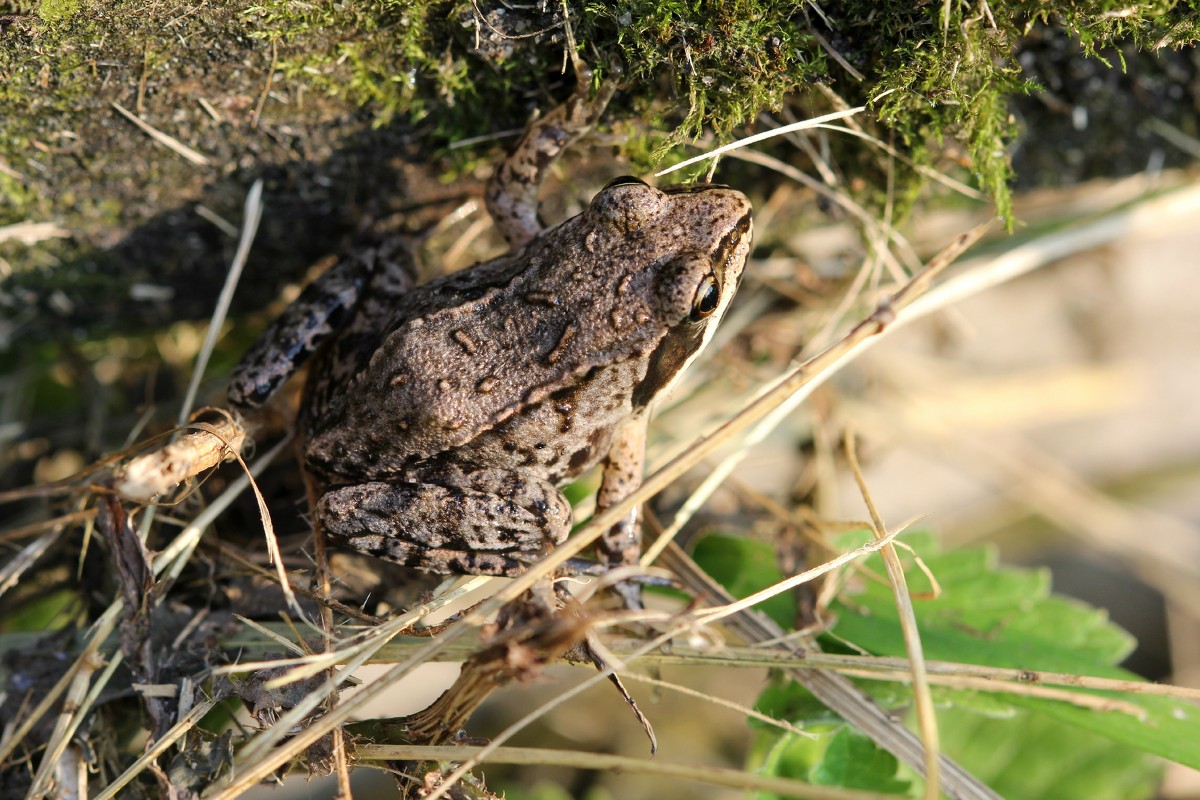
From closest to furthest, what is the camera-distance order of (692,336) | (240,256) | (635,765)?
(635,765), (692,336), (240,256)

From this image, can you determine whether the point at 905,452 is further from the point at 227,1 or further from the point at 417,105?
the point at 227,1

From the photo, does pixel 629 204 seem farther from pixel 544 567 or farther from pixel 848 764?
pixel 848 764

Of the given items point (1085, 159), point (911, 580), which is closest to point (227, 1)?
point (911, 580)

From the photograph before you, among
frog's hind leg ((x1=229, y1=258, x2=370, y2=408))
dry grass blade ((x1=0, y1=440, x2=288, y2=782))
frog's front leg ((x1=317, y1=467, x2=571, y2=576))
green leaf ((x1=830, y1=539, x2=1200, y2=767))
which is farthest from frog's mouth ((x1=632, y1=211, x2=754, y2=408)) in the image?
dry grass blade ((x1=0, y1=440, x2=288, y2=782))

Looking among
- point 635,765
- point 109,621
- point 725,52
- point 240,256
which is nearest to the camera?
point 635,765

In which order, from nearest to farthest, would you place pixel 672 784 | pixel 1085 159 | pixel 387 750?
pixel 387 750
pixel 1085 159
pixel 672 784

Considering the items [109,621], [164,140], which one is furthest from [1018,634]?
[164,140]

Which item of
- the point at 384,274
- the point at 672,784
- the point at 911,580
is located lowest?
the point at 672,784
